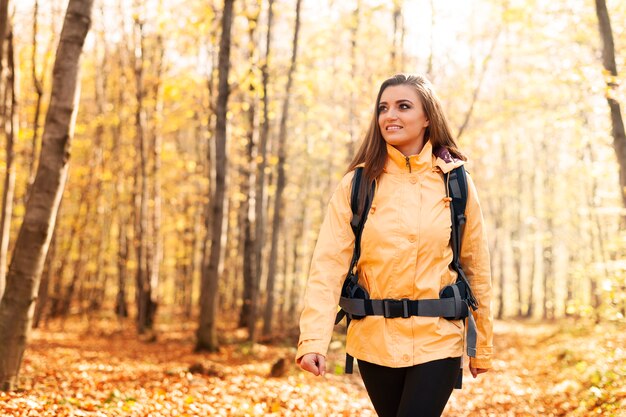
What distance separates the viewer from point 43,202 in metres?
6.01

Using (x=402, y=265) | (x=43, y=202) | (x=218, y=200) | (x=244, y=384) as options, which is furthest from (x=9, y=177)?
(x=402, y=265)

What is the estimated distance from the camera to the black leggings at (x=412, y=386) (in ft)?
9.53

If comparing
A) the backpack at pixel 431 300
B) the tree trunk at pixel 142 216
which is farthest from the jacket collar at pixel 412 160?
the tree trunk at pixel 142 216

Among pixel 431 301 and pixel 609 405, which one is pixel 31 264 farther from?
pixel 609 405

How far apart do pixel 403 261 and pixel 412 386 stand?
58cm

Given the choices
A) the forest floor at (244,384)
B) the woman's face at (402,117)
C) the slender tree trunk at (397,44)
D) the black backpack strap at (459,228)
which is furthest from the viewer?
the slender tree trunk at (397,44)

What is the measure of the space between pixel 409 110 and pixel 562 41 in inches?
556

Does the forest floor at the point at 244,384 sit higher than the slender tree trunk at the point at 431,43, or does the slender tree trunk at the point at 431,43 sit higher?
the slender tree trunk at the point at 431,43

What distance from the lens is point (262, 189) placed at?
14516mm

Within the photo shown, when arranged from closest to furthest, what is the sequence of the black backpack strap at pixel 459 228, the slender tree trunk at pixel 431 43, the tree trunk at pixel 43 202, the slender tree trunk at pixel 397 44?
the black backpack strap at pixel 459 228, the tree trunk at pixel 43 202, the slender tree trunk at pixel 431 43, the slender tree trunk at pixel 397 44

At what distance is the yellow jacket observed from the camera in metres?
3.01

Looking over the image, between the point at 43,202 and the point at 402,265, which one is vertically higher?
the point at 43,202

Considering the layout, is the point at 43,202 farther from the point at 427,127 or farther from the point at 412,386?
the point at 412,386

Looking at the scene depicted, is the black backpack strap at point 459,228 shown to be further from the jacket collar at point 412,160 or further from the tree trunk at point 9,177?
the tree trunk at point 9,177
